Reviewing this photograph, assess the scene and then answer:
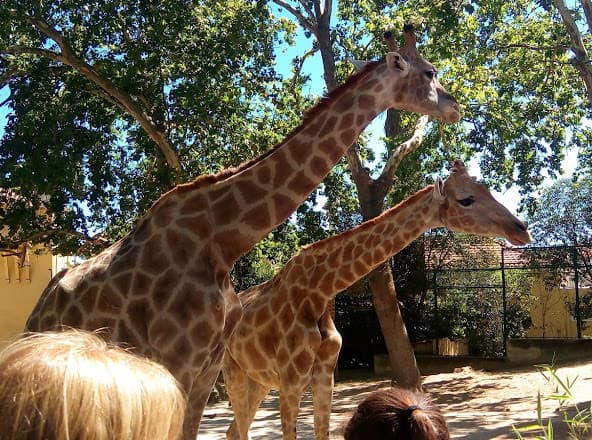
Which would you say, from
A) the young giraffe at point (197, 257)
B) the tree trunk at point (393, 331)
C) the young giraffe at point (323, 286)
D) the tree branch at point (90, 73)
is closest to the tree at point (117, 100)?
the tree branch at point (90, 73)

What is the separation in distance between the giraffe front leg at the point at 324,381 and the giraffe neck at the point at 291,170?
7.03ft

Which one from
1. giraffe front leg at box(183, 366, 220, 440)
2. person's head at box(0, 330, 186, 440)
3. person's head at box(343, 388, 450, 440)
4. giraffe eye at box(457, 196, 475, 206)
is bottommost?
giraffe front leg at box(183, 366, 220, 440)

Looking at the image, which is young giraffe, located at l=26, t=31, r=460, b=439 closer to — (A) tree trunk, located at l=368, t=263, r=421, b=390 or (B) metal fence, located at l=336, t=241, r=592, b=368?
(A) tree trunk, located at l=368, t=263, r=421, b=390

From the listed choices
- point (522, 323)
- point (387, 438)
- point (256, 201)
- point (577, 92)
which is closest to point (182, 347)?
point (256, 201)

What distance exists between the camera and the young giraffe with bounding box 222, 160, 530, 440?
6035 millimetres

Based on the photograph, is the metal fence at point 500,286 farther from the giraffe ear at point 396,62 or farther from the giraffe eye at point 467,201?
the giraffe ear at point 396,62

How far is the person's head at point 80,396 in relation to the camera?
1.11m

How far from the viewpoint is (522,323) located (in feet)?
57.1

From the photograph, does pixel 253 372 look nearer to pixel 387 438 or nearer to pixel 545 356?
pixel 387 438

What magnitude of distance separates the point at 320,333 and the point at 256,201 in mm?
2249

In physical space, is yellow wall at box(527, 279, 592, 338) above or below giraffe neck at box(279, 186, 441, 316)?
below

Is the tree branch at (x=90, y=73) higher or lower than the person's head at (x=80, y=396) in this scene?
higher

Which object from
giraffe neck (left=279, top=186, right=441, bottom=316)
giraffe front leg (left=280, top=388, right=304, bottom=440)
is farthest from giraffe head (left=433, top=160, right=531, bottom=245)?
giraffe front leg (left=280, top=388, right=304, bottom=440)

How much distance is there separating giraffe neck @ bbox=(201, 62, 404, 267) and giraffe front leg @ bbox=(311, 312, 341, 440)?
7.03ft
